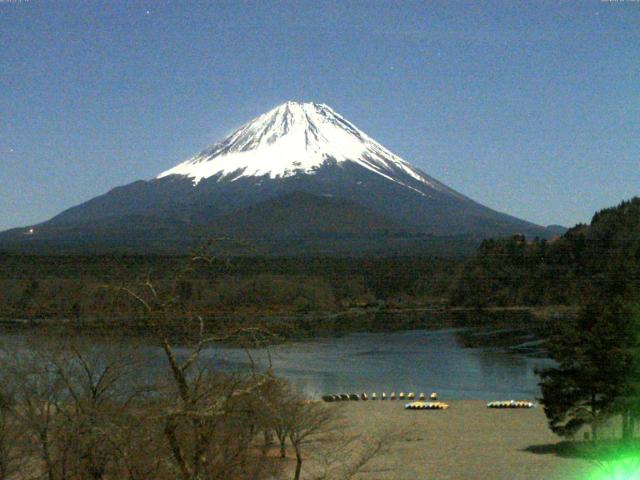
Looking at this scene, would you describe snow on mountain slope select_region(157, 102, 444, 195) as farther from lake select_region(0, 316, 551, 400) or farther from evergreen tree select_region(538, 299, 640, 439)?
evergreen tree select_region(538, 299, 640, 439)

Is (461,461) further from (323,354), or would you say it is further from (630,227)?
(630,227)

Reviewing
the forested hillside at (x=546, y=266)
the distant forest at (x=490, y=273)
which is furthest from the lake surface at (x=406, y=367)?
the forested hillside at (x=546, y=266)

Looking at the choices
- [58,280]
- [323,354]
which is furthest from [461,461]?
[323,354]

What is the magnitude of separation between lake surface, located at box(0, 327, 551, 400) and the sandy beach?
2.63 metres

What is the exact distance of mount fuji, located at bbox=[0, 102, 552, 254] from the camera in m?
97.8

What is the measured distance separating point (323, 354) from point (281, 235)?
64180 millimetres

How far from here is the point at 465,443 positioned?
55.6 feet

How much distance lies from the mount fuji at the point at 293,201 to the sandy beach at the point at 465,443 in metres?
61.2

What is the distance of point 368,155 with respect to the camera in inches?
5915

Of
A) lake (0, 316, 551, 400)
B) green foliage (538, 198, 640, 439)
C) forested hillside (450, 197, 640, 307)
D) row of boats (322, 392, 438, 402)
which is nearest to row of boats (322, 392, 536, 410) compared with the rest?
row of boats (322, 392, 438, 402)

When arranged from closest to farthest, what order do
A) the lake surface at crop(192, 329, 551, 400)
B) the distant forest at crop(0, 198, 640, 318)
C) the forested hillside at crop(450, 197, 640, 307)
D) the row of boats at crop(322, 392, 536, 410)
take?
the row of boats at crop(322, 392, 536, 410), the lake surface at crop(192, 329, 551, 400), the distant forest at crop(0, 198, 640, 318), the forested hillside at crop(450, 197, 640, 307)

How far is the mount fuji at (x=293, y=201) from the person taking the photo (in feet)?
321

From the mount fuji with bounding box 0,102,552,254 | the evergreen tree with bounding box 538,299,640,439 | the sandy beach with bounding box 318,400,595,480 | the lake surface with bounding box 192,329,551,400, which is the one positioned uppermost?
the mount fuji with bounding box 0,102,552,254

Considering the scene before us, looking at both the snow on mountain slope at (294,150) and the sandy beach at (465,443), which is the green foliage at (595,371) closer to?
the sandy beach at (465,443)
